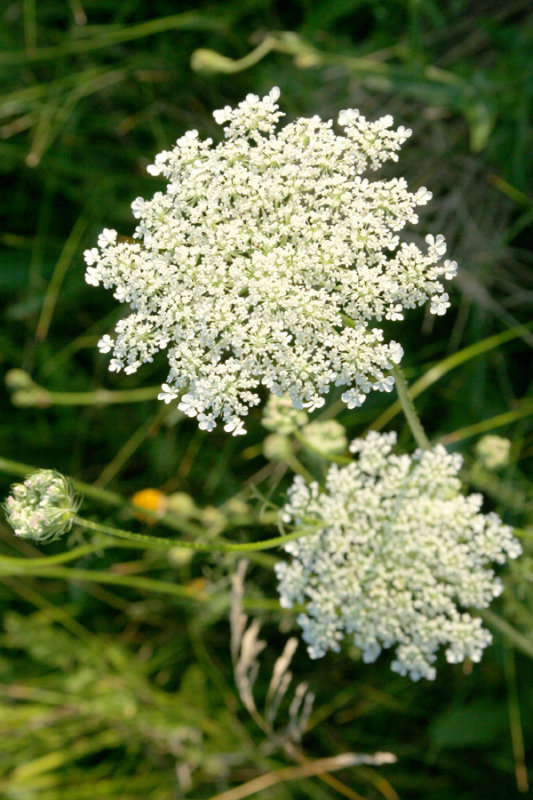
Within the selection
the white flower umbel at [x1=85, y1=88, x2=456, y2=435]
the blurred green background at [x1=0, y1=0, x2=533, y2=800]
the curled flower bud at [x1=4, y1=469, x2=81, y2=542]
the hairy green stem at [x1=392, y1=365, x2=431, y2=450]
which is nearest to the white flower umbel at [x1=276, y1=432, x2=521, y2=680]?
the hairy green stem at [x1=392, y1=365, x2=431, y2=450]

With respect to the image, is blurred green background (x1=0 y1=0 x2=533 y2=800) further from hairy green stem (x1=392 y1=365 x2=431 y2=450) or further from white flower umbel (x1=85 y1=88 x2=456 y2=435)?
white flower umbel (x1=85 y1=88 x2=456 y2=435)

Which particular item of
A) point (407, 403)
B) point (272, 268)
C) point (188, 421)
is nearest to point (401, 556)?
point (407, 403)

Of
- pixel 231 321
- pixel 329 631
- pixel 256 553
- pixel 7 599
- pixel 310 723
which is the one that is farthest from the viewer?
pixel 7 599

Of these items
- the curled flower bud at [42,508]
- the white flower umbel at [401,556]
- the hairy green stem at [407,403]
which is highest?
the hairy green stem at [407,403]

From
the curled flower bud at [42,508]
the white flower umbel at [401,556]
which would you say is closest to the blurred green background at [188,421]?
the white flower umbel at [401,556]

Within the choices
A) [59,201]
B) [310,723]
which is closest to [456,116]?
[59,201]

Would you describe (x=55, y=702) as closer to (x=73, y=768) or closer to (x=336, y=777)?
(x=73, y=768)

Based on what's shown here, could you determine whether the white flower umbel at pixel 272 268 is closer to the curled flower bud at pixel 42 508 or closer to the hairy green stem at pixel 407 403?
the hairy green stem at pixel 407 403
